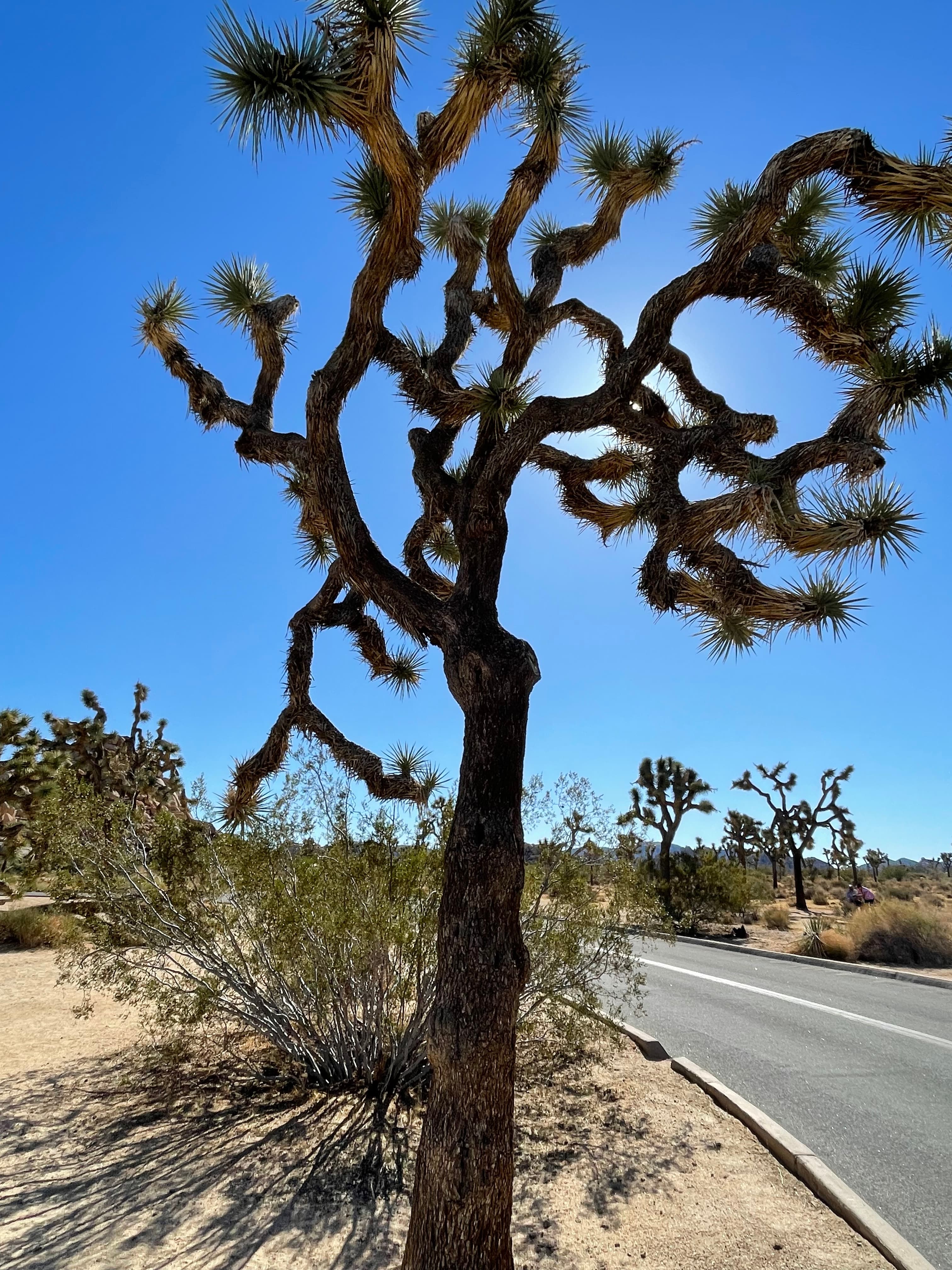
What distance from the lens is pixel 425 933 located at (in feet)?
20.4

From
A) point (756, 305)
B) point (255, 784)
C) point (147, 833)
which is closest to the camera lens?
point (756, 305)

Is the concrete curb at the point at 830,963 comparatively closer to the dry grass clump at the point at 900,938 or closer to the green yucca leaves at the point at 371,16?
the dry grass clump at the point at 900,938

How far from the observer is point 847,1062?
26.0 ft

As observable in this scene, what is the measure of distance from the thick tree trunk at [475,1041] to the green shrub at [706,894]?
18654mm

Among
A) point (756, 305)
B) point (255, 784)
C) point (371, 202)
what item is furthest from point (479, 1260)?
point (371, 202)

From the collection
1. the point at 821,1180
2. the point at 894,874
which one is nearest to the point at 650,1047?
the point at 821,1180

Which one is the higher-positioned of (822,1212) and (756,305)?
(756,305)

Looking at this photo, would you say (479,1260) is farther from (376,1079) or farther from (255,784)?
(255,784)

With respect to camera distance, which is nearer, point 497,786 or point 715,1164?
point 497,786

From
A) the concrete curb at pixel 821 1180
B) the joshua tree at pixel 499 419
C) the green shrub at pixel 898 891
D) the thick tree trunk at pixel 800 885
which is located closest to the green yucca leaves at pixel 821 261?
the joshua tree at pixel 499 419

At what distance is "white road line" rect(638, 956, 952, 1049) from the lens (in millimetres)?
8883

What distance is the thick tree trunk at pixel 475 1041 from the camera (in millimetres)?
3355

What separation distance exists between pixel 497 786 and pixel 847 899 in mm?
23765

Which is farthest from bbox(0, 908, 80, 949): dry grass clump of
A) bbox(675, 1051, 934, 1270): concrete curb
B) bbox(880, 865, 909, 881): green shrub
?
bbox(880, 865, 909, 881): green shrub
